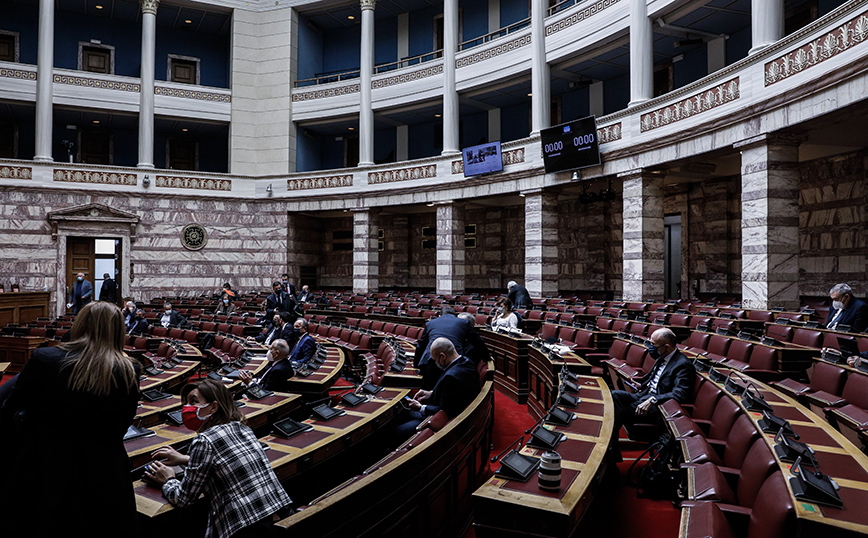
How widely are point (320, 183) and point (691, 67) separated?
1302 cm

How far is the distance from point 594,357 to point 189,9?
21.1 metres

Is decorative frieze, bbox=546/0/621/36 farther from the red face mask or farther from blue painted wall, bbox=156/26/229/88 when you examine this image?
the red face mask

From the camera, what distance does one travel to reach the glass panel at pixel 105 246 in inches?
768

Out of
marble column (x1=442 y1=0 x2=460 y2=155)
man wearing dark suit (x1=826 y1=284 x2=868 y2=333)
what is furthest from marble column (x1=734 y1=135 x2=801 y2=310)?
marble column (x1=442 y1=0 x2=460 y2=155)

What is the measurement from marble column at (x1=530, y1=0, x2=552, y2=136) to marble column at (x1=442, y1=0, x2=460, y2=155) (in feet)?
10.4

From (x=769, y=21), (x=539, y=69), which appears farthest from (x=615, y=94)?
(x=769, y=21)

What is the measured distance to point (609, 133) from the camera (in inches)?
540

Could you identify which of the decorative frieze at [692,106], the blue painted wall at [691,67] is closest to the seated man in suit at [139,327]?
the decorative frieze at [692,106]

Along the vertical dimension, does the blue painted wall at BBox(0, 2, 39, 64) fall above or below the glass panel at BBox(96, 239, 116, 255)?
above

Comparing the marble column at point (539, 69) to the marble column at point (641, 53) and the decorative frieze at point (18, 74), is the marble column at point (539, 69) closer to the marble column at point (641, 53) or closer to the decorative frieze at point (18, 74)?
the marble column at point (641, 53)

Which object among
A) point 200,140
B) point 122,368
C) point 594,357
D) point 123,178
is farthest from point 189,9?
point 122,368

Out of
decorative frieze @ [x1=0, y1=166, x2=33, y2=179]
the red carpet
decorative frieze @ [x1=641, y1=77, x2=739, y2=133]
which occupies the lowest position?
the red carpet

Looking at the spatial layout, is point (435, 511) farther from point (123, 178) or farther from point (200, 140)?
point (200, 140)

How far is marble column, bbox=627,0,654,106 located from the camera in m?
13.2
